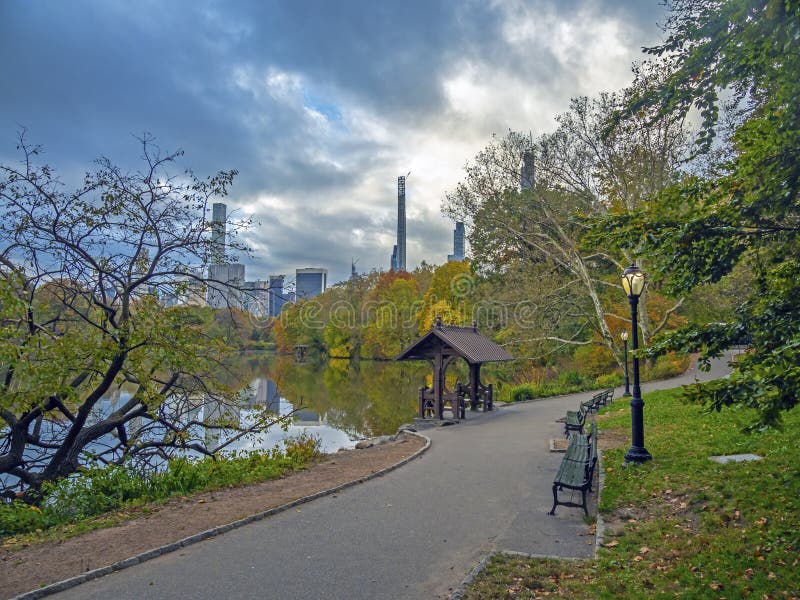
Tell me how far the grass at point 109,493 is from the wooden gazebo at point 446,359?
8.19 meters

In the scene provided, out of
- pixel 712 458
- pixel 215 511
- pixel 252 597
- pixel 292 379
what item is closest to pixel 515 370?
pixel 292 379

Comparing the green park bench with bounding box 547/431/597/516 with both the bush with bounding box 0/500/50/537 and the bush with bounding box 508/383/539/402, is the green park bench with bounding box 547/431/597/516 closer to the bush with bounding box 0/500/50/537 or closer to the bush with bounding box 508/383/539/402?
the bush with bounding box 0/500/50/537

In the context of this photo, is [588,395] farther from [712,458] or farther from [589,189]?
[712,458]

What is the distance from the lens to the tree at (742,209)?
4.59 metres

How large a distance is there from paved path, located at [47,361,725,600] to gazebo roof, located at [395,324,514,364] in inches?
314

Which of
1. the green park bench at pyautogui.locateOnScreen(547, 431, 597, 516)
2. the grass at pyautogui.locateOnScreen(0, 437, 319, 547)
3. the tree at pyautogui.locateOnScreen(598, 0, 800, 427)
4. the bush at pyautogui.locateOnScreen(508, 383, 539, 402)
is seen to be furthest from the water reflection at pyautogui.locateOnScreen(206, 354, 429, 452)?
the tree at pyautogui.locateOnScreen(598, 0, 800, 427)

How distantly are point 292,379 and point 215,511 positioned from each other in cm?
3891

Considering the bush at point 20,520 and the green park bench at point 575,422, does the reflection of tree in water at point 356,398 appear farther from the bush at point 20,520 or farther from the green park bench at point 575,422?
the green park bench at point 575,422

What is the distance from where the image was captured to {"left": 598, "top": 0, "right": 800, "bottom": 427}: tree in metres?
4.59

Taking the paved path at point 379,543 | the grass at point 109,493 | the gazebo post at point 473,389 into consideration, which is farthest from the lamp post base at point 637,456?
the gazebo post at point 473,389

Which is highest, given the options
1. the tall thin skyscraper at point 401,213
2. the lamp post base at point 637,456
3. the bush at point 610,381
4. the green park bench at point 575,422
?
the tall thin skyscraper at point 401,213

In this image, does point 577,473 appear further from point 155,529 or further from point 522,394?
point 522,394

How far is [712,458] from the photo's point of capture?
9.45 meters

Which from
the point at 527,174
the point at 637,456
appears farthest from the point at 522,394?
the point at 637,456
